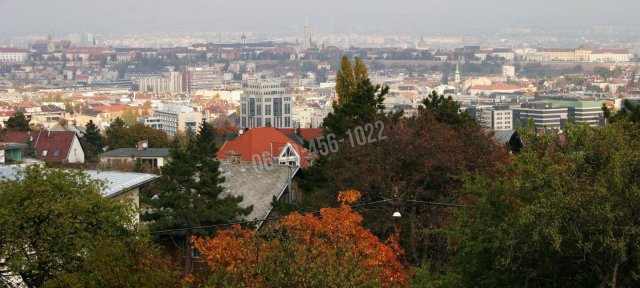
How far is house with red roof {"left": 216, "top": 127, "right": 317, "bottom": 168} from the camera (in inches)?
1065

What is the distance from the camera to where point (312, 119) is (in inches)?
4456

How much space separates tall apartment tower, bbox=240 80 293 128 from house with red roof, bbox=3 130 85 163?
213 feet

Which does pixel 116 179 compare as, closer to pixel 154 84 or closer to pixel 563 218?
pixel 563 218

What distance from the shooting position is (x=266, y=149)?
97.6 ft

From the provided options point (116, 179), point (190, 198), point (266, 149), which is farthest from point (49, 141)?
point (116, 179)

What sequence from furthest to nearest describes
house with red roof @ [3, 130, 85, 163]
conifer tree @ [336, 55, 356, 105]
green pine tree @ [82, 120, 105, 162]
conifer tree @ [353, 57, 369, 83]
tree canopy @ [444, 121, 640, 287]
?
green pine tree @ [82, 120, 105, 162] < house with red roof @ [3, 130, 85, 163] < conifer tree @ [353, 57, 369, 83] < conifer tree @ [336, 55, 356, 105] < tree canopy @ [444, 121, 640, 287]

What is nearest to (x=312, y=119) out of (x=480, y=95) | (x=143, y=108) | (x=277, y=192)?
(x=143, y=108)

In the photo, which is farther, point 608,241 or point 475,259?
point 475,259

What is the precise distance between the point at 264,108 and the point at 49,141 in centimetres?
6736

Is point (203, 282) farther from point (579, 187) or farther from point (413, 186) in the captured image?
point (413, 186)

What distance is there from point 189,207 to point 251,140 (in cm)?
1425

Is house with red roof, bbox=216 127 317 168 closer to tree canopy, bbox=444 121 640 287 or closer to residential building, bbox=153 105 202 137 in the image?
tree canopy, bbox=444 121 640 287

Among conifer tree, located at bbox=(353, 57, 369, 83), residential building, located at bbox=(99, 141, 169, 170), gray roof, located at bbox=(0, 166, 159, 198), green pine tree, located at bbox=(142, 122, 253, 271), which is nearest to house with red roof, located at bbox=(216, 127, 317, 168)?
conifer tree, located at bbox=(353, 57, 369, 83)

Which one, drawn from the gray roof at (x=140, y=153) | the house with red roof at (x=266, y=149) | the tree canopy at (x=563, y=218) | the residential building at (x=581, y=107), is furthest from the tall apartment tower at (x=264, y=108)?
the tree canopy at (x=563, y=218)
